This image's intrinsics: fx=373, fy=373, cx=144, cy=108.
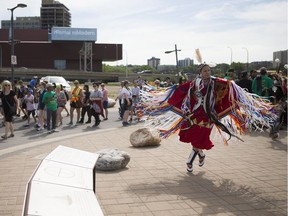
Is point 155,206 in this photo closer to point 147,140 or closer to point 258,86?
point 147,140

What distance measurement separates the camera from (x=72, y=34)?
80.9 meters

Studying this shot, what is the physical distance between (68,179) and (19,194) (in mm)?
2178

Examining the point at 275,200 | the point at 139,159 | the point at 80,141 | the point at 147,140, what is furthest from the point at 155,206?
the point at 80,141

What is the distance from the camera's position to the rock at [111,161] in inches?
251

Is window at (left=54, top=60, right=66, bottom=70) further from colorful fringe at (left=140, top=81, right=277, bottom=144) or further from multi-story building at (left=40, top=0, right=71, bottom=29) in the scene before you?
colorful fringe at (left=140, top=81, right=277, bottom=144)

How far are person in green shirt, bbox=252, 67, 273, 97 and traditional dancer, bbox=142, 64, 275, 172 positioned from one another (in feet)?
15.2

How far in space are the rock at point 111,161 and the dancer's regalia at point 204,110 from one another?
0.84 metres

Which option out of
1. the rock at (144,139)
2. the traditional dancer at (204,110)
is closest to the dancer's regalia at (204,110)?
the traditional dancer at (204,110)

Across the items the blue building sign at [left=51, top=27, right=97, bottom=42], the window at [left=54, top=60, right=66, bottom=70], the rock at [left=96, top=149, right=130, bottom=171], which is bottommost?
the rock at [left=96, top=149, right=130, bottom=171]

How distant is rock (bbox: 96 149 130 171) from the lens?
20.9 feet

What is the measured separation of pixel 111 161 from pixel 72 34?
77807 millimetres

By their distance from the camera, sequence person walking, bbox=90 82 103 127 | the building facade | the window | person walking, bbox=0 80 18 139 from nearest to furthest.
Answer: person walking, bbox=0 80 18 139, person walking, bbox=90 82 103 127, the building facade, the window

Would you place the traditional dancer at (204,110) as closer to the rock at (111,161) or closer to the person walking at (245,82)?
the rock at (111,161)

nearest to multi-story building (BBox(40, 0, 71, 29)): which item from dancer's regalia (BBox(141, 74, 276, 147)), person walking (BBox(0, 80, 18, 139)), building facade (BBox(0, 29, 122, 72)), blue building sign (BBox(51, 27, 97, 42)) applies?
building facade (BBox(0, 29, 122, 72))
